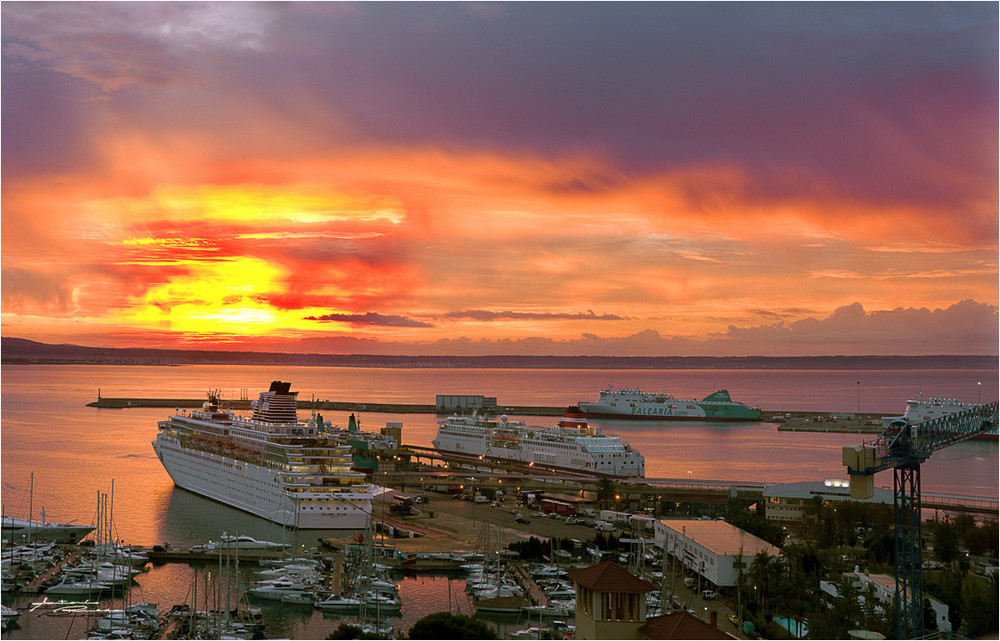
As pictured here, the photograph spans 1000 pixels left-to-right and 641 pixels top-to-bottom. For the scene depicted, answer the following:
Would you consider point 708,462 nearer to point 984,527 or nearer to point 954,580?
point 984,527

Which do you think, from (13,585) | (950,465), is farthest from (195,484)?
(950,465)

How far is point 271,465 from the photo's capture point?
27156 mm

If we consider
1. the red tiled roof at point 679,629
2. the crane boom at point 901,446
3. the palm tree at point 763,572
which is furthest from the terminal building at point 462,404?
the red tiled roof at point 679,629

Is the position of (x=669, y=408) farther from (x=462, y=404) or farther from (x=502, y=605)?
(x=502, y=605)

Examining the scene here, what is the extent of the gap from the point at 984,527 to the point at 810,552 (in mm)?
5831

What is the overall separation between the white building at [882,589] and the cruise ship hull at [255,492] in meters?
12.5

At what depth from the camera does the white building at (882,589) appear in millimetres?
14828

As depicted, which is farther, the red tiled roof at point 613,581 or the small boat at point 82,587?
the small boat at point 82,587

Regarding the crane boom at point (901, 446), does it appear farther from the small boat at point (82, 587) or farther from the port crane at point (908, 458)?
the small boat at point (82, 587)

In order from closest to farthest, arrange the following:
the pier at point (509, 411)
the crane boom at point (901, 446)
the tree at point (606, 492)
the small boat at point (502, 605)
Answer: the crane boom at point (901, 446) → the small boat at point (502, 605) → the tree at point (606, 492) → the pier at point (509, 411)

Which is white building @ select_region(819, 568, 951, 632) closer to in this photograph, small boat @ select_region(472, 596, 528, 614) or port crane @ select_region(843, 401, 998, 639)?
port crane @ select_region(843, 401, 998, 639)

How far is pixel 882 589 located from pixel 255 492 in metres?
17.5

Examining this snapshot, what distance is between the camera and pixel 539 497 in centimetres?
3045

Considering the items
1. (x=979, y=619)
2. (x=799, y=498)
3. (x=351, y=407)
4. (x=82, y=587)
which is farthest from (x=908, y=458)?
(x=351, y=407)
